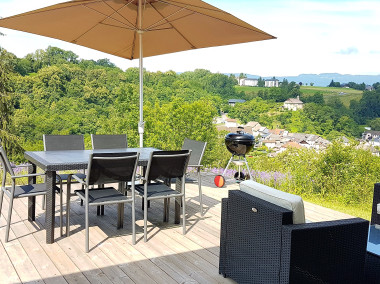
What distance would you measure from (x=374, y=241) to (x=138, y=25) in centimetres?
361

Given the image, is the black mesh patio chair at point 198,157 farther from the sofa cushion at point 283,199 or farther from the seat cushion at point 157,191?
the sofa cushion at point 283,199

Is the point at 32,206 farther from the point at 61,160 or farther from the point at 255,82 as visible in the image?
the point at 255,82

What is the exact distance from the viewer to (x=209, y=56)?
38844mm

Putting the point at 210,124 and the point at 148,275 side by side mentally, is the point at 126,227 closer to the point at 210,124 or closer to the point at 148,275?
the point at 148,275

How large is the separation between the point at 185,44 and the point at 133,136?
1137cm

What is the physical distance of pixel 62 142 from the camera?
14.7 feet

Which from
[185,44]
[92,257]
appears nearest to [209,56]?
[185,44]

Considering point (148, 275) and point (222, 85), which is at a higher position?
point (222, 85)

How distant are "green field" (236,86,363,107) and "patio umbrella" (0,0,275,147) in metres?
24.7

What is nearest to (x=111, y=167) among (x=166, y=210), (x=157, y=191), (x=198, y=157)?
(x=157, y=191)

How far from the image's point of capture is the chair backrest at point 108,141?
4.72 meters

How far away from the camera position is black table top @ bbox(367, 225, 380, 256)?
2567 millimetres

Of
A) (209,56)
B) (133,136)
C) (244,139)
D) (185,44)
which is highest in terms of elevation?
(209,56)

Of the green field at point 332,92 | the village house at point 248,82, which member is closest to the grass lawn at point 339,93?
the green field at point 332,92
